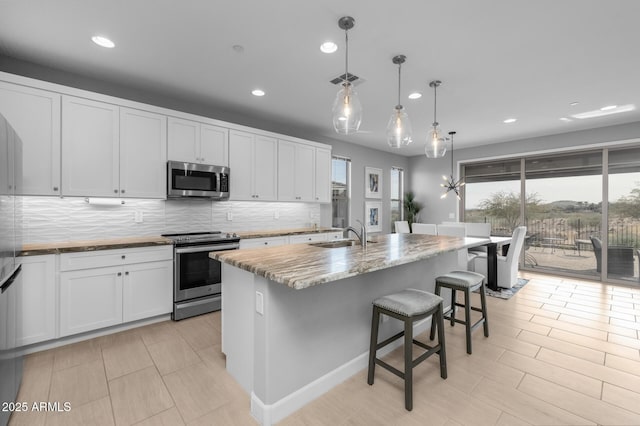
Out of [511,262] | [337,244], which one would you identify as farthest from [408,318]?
[511,262]

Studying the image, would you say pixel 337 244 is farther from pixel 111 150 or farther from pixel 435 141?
pixel 111 150

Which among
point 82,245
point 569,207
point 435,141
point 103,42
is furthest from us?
point 569,207

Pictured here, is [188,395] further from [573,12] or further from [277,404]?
[573,12]

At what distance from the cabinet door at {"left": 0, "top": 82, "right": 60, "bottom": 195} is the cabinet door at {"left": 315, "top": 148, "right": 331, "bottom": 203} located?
343cm

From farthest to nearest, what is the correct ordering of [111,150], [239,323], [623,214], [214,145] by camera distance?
[623,214] < [214,145] < [111,150] < [239,323]

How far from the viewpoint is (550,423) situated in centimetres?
172

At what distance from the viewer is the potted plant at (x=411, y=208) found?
7344 millimetres

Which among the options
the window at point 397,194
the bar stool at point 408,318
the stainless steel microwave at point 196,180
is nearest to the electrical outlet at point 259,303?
the bar stool at point 408,318

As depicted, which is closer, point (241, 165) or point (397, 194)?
point (241, 165)

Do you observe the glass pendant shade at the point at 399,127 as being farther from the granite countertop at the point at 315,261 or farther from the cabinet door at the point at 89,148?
the cabinet door at the point at 89,148

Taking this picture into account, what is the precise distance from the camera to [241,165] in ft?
13.5

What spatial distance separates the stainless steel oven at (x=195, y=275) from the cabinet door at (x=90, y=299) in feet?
1.78

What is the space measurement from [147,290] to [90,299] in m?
0.48

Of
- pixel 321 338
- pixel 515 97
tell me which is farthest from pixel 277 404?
pixel 515 97
